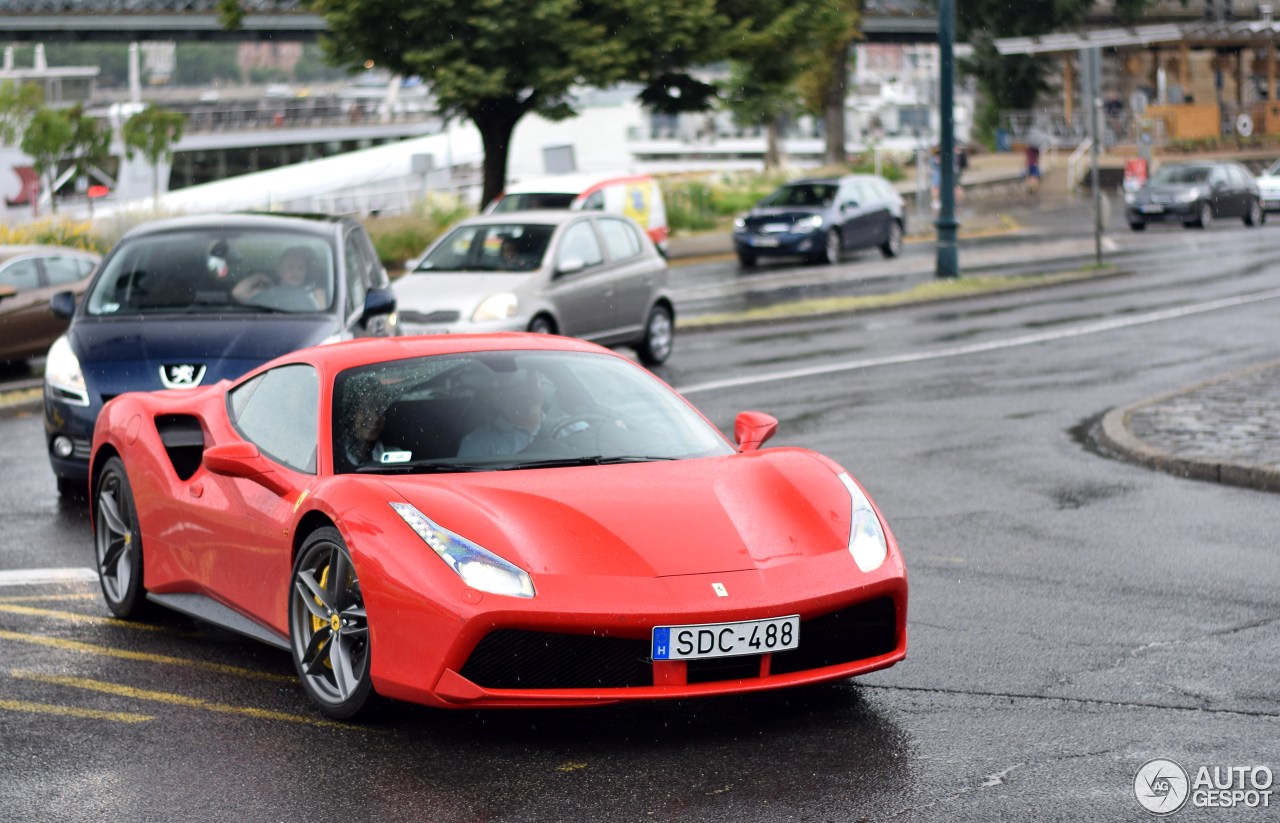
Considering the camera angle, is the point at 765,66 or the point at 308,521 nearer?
the point at 308,521

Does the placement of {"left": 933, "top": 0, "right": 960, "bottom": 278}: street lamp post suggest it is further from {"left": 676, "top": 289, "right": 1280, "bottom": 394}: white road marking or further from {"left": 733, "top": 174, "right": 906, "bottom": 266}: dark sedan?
{"left": 733, "top": 174, "right": 906, "bottom": 266}: dark sedan

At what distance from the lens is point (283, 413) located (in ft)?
A: 22.3

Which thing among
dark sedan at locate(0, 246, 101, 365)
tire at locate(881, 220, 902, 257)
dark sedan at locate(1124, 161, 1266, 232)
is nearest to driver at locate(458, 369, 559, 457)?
dark sedan at locate(0, 246, 101, 365)

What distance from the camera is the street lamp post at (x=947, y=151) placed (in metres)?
26.3

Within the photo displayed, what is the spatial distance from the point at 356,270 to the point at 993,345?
9.16 metres

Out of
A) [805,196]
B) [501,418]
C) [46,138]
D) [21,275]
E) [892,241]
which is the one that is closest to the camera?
[501,418]

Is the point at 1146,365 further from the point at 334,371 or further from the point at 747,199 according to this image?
the point at 747,199

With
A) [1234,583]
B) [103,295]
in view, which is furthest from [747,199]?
[1234,583]

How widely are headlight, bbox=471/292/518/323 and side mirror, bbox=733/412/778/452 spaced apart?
32.4 ft

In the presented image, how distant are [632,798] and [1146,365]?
13498mm

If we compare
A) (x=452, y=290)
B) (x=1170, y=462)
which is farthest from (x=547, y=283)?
(x=1170, y=462)

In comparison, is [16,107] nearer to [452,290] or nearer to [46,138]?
[46,138]

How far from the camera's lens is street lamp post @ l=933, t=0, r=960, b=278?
86.3 ft

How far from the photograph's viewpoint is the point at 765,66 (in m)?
37.1
